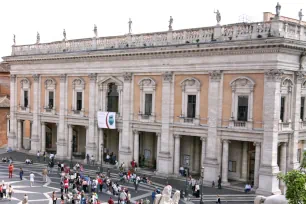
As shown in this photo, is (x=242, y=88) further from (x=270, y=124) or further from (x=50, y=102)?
(x=50, y=102)

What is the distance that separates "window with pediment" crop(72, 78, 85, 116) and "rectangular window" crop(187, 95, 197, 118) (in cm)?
1298

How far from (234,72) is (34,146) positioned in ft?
88.0

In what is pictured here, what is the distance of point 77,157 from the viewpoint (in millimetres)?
48469

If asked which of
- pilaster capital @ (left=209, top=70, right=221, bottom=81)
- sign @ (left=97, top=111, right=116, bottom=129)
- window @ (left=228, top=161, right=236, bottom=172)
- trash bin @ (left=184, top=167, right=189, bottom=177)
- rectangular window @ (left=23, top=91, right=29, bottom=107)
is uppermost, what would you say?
pilaster capital @ (left=209, top=70, right=221, bottom=81)

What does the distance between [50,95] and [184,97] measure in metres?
18.4

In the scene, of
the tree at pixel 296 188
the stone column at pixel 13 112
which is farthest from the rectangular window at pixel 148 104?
the tree at pixel 296 188

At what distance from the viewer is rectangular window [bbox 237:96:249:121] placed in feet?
113

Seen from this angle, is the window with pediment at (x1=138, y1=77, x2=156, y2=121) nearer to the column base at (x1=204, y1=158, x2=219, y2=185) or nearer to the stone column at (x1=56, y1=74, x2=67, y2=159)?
the column base at (x1=204, y1=158, x2=219, y2=185)

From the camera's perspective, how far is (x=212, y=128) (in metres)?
36.0

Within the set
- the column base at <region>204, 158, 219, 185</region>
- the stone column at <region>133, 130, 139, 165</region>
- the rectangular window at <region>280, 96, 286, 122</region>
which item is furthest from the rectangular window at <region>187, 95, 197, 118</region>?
the rectangular window at <region>280, 96, 286, 122</region>

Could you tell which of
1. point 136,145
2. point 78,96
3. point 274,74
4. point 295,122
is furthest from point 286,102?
point 78,96

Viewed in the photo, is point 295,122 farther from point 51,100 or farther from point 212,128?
point 51,100

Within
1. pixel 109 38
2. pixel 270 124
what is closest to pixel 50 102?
pixel 109 38

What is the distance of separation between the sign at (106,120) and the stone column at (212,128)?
1079 cm
